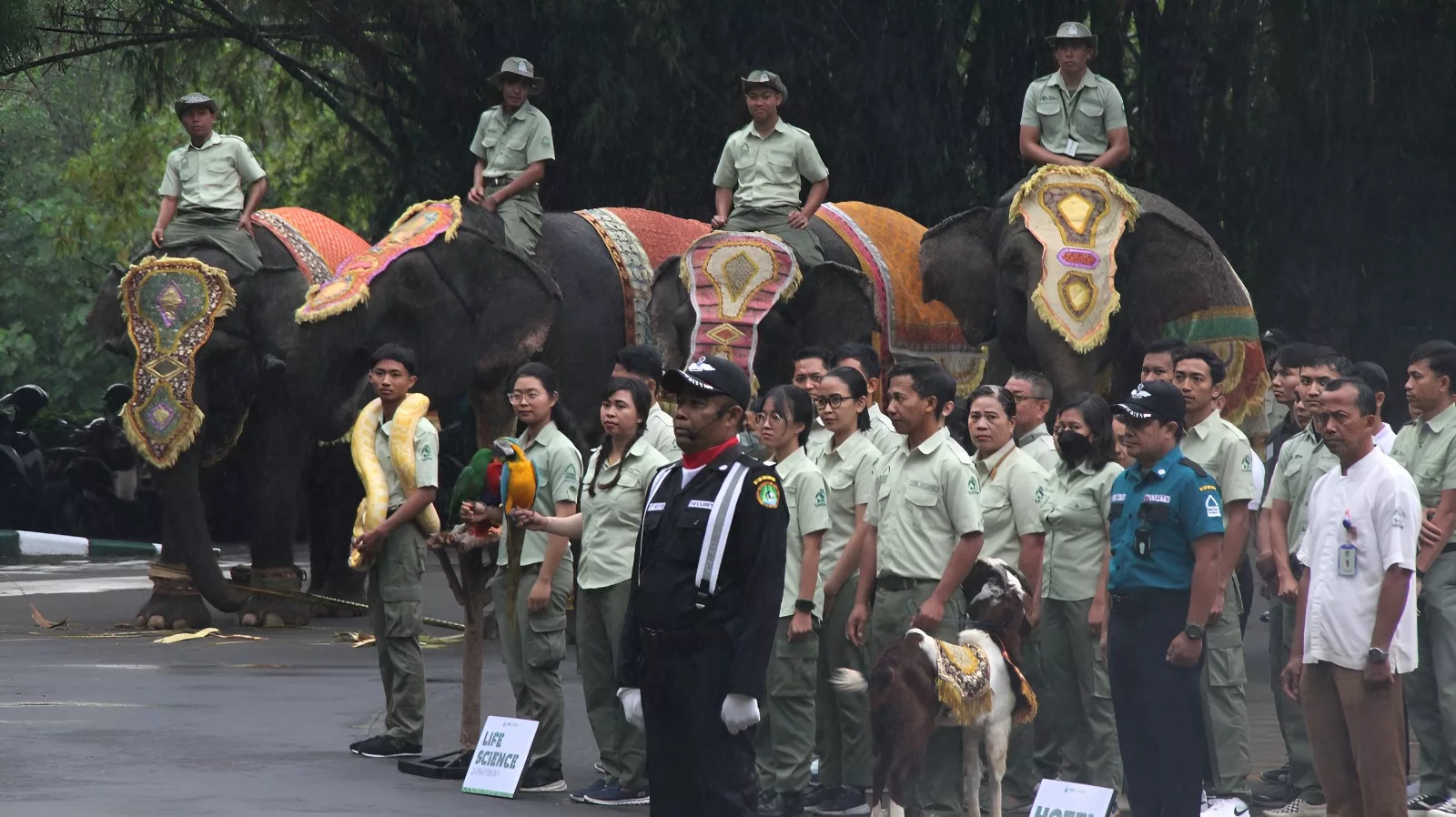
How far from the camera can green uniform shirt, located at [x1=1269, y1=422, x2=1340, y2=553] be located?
899cm

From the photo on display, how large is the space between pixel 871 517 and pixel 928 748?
36.9 inches

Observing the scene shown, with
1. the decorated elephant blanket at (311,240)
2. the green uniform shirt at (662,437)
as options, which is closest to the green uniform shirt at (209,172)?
the decorated elephant blanket at (311,240)

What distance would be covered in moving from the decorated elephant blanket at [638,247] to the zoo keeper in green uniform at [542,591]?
4462 millimetres

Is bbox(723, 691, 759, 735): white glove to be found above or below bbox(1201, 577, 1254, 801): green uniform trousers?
above

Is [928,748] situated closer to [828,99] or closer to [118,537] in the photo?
[828,99]

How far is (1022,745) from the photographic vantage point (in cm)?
904

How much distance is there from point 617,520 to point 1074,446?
5.91ft

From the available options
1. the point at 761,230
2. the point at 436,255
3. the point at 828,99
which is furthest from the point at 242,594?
the point at 828,99

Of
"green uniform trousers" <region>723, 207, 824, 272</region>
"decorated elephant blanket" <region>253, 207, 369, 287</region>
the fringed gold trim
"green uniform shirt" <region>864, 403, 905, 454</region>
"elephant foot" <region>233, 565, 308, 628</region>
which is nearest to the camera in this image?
"green uniform shirt" <region>864, 403, 905, 454</region>

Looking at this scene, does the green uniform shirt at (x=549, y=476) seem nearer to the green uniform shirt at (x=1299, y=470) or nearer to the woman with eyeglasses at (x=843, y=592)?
the woman with eyeglasses at (x=843, y=592)

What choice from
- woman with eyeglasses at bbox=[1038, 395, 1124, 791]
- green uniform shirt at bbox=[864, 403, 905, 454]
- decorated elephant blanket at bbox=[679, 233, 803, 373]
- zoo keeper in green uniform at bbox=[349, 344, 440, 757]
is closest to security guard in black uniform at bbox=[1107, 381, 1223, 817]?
woman with eyeglasses at bbox=[1038, 395, 1124, 791]

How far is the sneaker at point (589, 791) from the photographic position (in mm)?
9094

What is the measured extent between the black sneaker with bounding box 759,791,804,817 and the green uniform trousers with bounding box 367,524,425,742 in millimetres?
1842

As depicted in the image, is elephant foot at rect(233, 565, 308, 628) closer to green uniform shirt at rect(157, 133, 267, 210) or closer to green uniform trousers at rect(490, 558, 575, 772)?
green uniform shirt at rect(157, 133, 267, 210)
